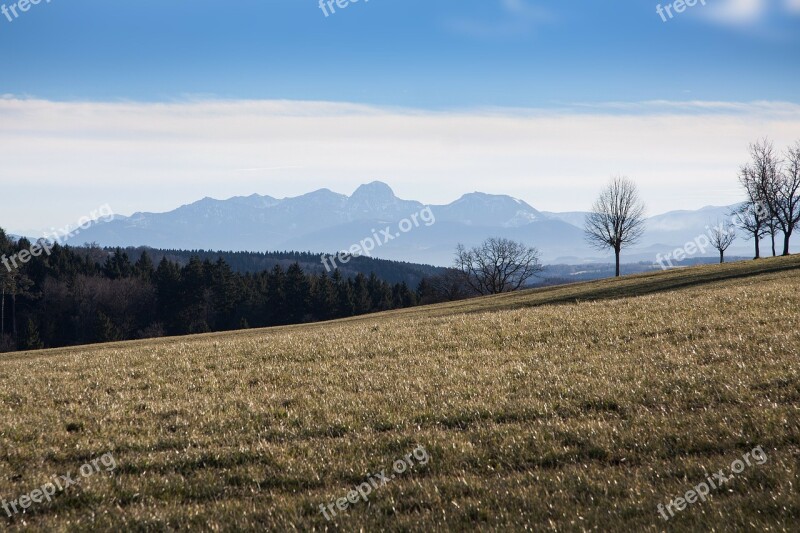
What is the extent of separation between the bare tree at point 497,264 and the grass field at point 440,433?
3998 inches

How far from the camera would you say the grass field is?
7852 mm

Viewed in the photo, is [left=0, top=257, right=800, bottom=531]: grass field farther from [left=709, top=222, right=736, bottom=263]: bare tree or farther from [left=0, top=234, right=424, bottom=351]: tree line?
[left=709, top=222, right=736, bottom=263]: bare tree

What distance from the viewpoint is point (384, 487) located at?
880cm

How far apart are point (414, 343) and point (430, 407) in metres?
7.67

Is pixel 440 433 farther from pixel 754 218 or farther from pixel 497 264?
pixel 497 264

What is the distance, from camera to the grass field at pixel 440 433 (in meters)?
7.85

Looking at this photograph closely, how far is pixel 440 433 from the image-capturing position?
35.2ft

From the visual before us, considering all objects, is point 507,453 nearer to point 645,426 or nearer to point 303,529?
point 645,426

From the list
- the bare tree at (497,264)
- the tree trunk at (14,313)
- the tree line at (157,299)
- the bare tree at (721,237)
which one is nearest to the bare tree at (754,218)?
the bare tree at (721,237)

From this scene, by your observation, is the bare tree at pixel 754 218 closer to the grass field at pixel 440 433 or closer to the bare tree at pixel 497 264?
the bare tree at pixel 497 264

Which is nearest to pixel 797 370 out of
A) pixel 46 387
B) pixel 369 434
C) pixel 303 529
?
pixel 369 434

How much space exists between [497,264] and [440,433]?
368 feet

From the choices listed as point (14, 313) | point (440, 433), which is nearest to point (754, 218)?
point (440, 433)

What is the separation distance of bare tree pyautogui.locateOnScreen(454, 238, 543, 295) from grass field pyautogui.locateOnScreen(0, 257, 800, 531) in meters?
102
